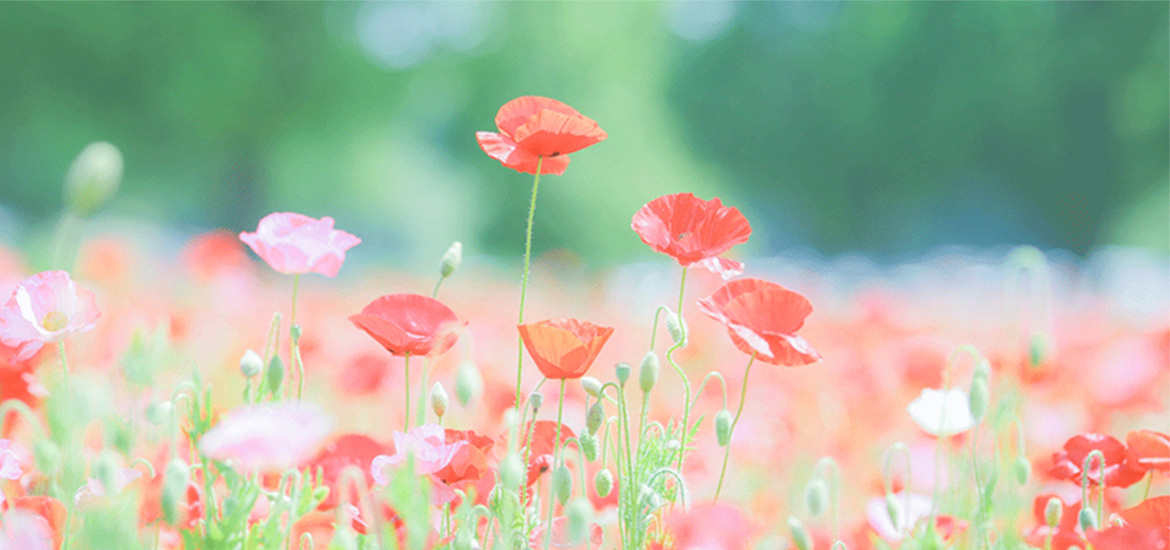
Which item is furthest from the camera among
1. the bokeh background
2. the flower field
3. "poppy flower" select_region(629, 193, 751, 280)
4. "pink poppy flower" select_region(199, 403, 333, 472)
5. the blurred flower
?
the bokeh background

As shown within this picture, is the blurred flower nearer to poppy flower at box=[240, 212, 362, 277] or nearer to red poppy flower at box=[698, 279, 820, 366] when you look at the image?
red poppy flower at box=[698, 279, 820, 366]

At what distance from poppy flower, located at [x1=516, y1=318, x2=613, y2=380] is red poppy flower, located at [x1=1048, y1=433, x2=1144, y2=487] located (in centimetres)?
48

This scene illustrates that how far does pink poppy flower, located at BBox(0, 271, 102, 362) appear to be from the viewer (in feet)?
2.47

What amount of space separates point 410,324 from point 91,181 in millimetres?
284

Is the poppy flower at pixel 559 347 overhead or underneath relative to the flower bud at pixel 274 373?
overhead

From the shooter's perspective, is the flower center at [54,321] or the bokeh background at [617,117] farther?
the bokeh background at [617,117]

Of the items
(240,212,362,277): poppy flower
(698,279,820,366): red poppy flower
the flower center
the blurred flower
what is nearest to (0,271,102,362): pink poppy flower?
the flower center

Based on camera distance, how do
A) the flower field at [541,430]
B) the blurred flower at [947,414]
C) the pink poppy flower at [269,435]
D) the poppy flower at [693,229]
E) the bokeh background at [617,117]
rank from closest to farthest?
the pink poppy flower at [269,435] < the flower field at [541,430] < the poppy flower at [693,229] < the blurred flower at [947,414] < the bokeh background at [617,117]

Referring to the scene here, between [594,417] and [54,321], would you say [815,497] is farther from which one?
[54,321]

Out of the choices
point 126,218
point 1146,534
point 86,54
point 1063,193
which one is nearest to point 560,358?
point 1146,534

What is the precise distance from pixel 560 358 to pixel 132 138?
30.4ft

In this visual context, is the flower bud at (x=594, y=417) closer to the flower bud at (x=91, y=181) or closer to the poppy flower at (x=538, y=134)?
the poppy flower at (x=538, y=134)

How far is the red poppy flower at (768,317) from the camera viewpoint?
0.76 meters

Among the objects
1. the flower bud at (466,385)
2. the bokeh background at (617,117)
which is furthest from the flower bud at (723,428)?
the bokeh background at (617,117)
